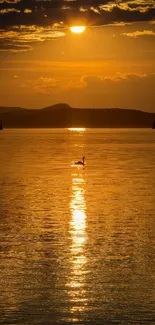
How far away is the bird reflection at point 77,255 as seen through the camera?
22.9 m

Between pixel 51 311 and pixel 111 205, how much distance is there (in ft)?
82.4

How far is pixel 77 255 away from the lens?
Answer: 97.5 feet

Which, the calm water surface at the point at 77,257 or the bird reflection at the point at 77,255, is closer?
the calm water surface at the point at 77,257

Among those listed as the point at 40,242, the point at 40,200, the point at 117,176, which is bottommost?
the point at 117,176

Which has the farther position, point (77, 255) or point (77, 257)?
point (77, 255)

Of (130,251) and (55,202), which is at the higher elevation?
(130,251)

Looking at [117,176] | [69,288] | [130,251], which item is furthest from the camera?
[117,176]

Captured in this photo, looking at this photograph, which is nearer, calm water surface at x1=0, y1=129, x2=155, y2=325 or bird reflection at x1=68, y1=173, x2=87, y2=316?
calm water surface at x1=0, y1=129, x2=155, y2=325

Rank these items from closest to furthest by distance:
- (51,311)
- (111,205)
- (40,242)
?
1. (51,311)
2. (40,242)
3. (111,205)

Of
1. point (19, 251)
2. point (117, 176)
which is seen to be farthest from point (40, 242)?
point (117, 176)

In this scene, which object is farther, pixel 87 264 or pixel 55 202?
pixel 55 202

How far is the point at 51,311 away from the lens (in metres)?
21.7

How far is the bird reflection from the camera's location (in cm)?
2288

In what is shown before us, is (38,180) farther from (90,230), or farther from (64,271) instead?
(64,271)
